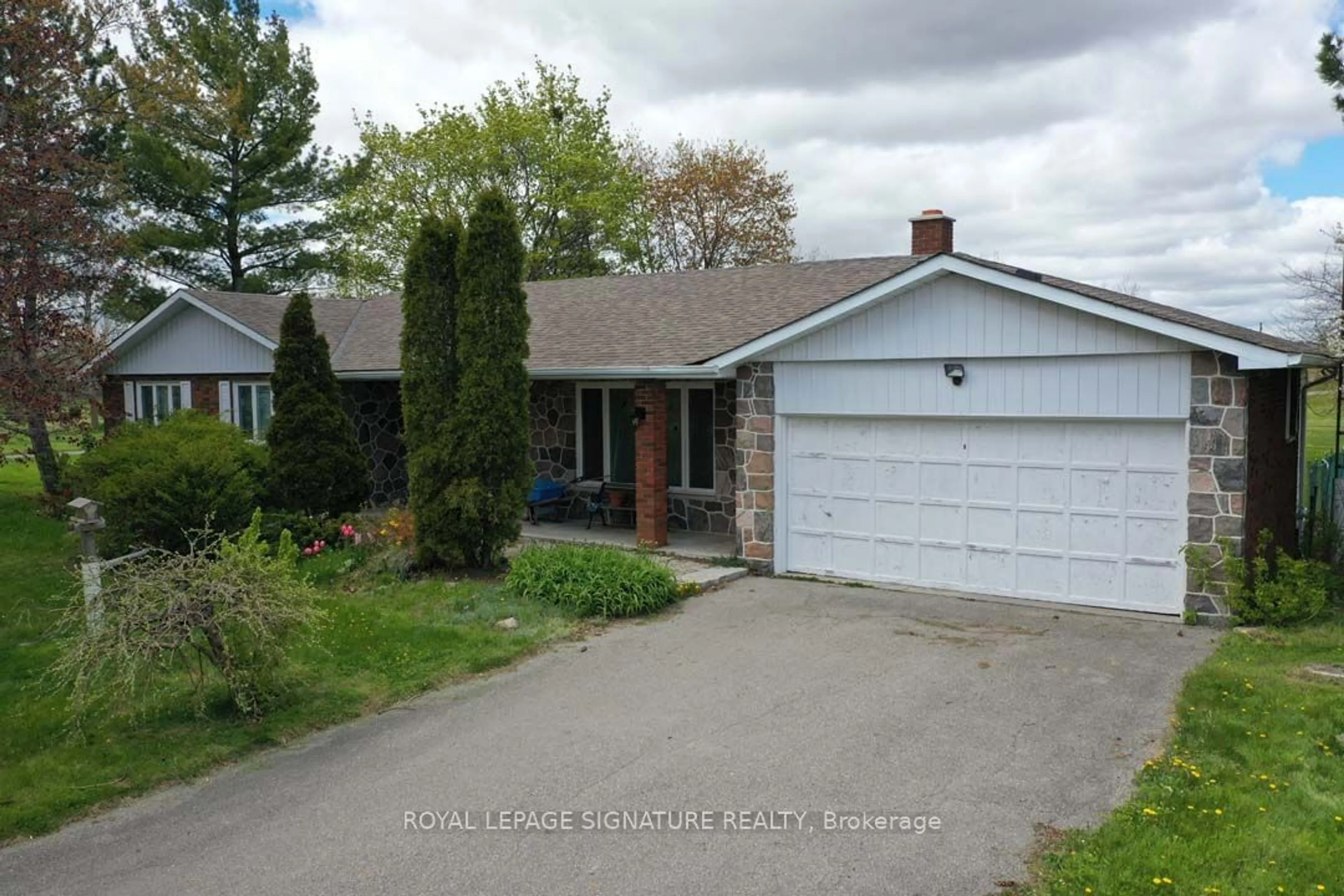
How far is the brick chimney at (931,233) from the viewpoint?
15508mm

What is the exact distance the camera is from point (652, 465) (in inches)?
527

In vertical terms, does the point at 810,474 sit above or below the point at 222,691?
above

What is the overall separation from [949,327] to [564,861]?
24.5ft

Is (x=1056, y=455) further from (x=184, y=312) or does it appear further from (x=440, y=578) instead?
(x=184, y=312)

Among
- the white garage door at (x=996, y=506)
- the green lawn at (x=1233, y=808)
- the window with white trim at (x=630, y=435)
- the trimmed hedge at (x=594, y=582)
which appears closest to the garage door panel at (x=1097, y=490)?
the white garage door at (x=996, y=506)

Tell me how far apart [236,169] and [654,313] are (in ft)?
68.7

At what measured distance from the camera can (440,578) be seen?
1169cm

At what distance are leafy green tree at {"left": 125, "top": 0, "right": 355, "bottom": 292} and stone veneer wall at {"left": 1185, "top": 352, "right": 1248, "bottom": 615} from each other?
26.8 meters

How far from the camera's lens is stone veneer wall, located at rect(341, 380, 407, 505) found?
17.9 meters

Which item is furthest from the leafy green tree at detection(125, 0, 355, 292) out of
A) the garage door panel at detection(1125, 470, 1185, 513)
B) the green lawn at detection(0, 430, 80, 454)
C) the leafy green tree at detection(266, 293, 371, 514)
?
the garage door panel at detection(1125, 470, 1185, 513)

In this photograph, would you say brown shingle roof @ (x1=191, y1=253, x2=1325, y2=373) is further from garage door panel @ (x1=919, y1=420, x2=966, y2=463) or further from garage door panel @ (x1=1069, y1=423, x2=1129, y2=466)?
garage door panel @ (x1=919, y1=420, x2=966, y2=463)

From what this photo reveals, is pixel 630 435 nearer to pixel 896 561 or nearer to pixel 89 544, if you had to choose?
pixel 896 561

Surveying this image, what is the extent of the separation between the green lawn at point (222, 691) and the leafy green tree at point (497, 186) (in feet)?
78.8

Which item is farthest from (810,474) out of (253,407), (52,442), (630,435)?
(52,442)
